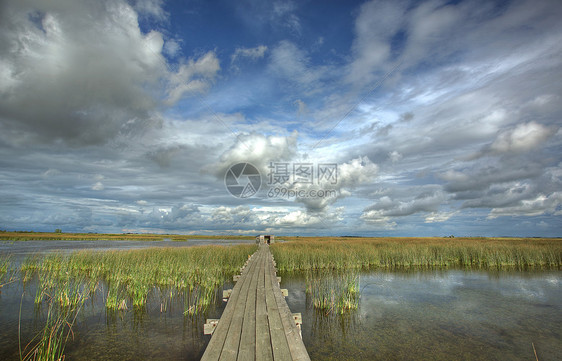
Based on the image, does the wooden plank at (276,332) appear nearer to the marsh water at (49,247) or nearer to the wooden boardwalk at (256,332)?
the wooden boardwalk at (256,332)

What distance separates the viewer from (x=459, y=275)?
1747 centimetres

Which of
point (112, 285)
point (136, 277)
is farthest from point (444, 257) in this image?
point (112, 285)

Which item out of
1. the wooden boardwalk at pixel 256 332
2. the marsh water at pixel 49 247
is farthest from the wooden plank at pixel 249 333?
the marsh water at pixel 49 247

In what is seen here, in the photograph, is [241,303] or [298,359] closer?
[298,359]

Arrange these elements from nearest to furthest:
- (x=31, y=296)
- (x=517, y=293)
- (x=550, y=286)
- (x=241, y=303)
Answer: (x=241, y=303) → (x=31, y=296) → (x=517, y=293) → (x=550, y=286)

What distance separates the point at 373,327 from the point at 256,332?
15.8 feet

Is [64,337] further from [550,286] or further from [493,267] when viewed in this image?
[493,267]

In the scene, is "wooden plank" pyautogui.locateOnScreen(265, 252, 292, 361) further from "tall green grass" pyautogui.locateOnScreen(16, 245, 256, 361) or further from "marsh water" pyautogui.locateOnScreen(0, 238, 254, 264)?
"marsh water" pyautogui.locateOnScreen(0, 238, 254, 264)

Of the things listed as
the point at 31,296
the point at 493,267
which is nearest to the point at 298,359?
the point at 31,296

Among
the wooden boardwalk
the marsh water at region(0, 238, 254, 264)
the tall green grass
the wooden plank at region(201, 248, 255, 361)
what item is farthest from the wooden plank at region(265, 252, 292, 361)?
the marsh water at region(0, 238, 254, 264)

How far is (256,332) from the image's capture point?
5105 mm

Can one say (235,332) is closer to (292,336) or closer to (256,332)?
(256,332)

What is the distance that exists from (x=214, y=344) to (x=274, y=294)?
12.7 ft

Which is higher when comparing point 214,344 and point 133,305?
point 214,344
